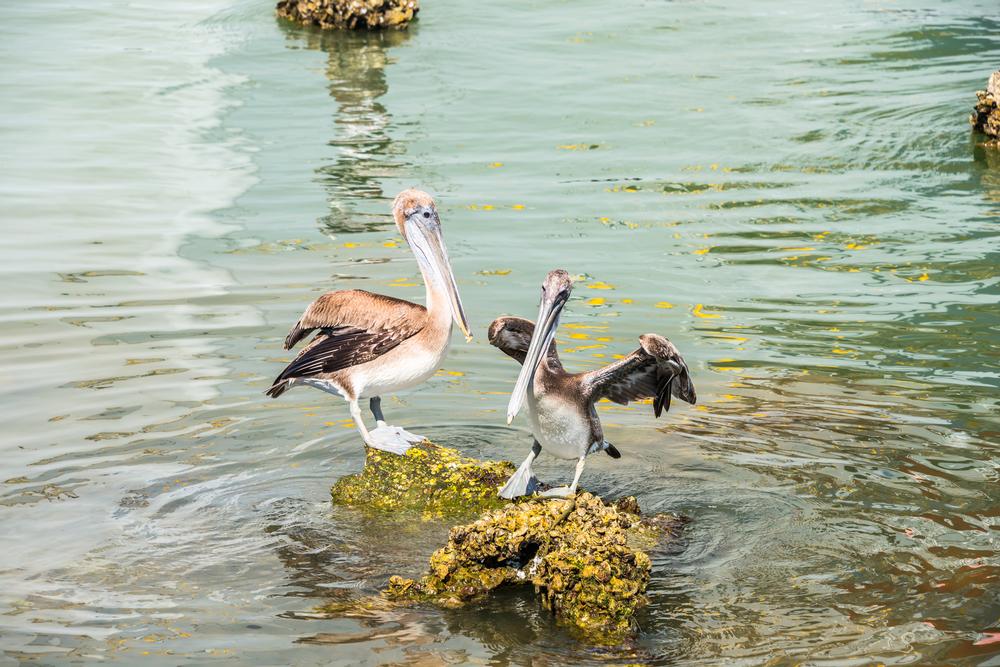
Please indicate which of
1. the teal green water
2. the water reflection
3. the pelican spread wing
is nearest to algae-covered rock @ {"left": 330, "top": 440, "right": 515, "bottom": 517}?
the teal green water

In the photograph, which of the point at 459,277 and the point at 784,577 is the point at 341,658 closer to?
the point at 784,577

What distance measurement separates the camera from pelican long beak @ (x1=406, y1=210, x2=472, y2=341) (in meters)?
6.43

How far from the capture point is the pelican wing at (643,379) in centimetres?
560

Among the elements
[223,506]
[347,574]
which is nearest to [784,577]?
[347,574]

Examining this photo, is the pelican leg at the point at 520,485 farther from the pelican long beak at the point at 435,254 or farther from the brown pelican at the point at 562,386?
the pelican long beak at the point at 435,254

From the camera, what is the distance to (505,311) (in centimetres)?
882

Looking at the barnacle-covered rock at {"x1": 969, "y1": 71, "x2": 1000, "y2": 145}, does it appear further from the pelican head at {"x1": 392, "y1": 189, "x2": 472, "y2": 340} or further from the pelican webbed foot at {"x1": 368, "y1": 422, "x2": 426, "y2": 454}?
the pelican webbed foot at {"x1": 368, "y1": 422, "x2": 426, "y2": 454}

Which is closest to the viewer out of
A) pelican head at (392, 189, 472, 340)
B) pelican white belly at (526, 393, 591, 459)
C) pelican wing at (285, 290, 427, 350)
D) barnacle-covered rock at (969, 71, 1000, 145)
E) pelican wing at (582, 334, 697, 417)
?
pelican wing at (582, 334, 697, 417)

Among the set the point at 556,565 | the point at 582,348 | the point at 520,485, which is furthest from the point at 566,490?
the point at 582,348

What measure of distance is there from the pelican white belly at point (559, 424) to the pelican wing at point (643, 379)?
15cm

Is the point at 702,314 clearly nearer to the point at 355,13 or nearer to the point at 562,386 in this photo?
the point at 562,386

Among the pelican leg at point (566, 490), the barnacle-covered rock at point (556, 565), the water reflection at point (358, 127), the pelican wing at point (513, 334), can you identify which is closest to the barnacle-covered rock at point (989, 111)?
the water reflection at point (358, 127)

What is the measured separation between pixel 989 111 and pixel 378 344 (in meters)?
9.23

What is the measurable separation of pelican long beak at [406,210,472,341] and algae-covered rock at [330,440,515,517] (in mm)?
674
